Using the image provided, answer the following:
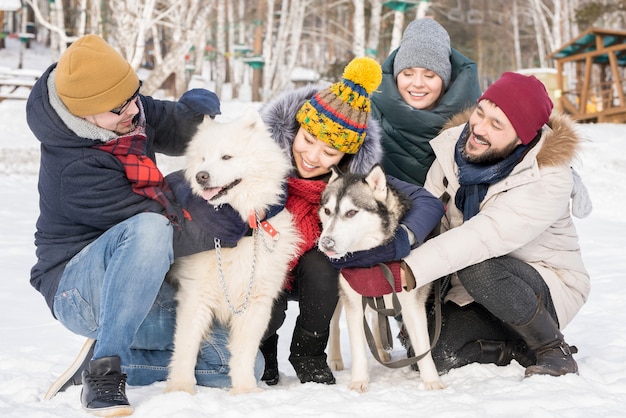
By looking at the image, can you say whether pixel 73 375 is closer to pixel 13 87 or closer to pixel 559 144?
pixel 559 144

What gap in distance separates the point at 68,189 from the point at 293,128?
1.22 m

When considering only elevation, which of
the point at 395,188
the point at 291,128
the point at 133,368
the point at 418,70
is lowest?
the point at 133,368

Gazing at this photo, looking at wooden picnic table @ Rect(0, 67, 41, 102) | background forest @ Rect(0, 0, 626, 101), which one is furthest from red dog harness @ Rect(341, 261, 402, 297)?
wooden picnic table @ Rect(0, 67, 41, 102)

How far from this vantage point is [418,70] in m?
3.75

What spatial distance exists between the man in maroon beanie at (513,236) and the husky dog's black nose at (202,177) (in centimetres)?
99

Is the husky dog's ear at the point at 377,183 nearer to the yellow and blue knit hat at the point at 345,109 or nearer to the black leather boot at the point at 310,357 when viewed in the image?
the yellow and blue knit hat at the point at 345,109

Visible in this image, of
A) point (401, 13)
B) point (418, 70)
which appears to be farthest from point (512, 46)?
point (418, 70)

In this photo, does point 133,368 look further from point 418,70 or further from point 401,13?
point 401,13

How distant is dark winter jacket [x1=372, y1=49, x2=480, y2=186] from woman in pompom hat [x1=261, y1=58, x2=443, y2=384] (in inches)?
20.6

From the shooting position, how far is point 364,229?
9.29ft

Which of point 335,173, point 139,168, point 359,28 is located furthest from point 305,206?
point 359,28

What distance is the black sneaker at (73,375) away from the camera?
2.52 meters

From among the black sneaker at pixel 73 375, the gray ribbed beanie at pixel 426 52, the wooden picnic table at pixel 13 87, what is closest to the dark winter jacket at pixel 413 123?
the gray ribbed beanie at pixel 426 52

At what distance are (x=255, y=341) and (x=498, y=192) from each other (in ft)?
4.47
